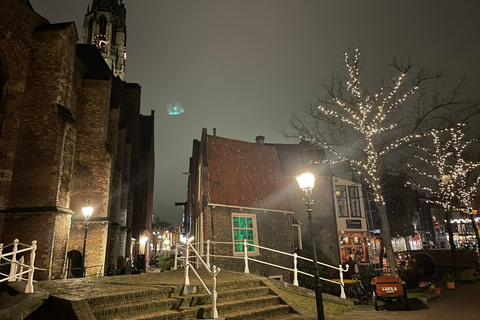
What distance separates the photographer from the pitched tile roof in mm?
15328

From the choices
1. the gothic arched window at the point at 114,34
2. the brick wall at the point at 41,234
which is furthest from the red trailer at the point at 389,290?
the gothic arched window at the point at 114,34

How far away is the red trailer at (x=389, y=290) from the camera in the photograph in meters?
8.20

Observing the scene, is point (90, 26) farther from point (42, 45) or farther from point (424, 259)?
point (424, 259)

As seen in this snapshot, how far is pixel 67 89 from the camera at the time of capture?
41.3 feet

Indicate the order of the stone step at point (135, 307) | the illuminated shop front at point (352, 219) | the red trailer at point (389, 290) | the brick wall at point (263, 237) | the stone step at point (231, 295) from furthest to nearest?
1. the illuminated shop front at point (352, 219)
2. the brick wall at point (263, 237)
3. the red trailer at point (389, 290)
4. the stone step at point (231, 295)
5. the stone step at point (135, 307)

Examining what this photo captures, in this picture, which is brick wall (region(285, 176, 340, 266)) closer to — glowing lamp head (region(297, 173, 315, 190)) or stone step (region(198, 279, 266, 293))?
stone step (region(198, 279, 266, 293))

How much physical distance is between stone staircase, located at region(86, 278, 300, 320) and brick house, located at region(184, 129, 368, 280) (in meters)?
6.30

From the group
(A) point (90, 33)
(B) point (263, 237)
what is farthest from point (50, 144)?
(A) point (90, 33)

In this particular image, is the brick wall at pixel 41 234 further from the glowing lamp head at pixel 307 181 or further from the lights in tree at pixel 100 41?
the lights in tree at pixel 100 41

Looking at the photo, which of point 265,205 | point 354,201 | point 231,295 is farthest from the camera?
point 354,201

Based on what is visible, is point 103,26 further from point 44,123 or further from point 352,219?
point 352,219

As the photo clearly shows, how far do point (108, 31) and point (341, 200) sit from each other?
47.9 m

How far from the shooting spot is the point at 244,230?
14891mm

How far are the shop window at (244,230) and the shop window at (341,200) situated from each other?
29.6 ft
